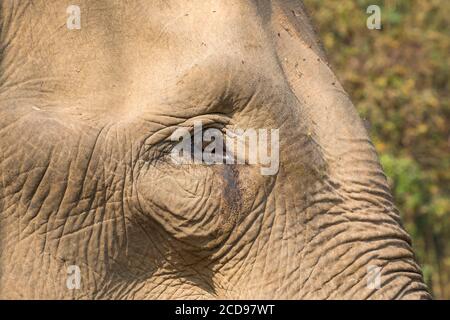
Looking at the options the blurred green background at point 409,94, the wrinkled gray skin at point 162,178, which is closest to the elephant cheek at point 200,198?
the wrinkled gray skin at point 162,178

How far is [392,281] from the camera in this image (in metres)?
2.18

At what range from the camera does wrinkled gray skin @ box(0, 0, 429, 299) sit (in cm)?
215

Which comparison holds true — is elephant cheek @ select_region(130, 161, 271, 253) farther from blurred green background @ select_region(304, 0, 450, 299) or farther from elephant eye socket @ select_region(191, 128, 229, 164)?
blurred green background @ select_region(304, 0, 450, 299)

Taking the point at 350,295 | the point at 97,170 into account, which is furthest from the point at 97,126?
the point at 350,295

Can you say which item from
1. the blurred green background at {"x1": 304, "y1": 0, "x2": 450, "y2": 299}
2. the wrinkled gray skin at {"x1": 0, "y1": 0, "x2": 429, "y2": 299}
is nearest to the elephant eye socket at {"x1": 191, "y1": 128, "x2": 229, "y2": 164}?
the wrinkled gray skin at {"x1": 0, "y1": 0, "x2": 429, "y2": 299}

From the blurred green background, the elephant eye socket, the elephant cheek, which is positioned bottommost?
the elephant cheek

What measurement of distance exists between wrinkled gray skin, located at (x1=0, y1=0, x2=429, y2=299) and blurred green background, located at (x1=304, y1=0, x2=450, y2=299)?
9.93ft

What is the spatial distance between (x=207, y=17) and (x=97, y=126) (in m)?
0.34

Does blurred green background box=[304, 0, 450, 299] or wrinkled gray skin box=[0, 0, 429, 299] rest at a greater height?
blurred green background box=[304, 0, 450, 299]

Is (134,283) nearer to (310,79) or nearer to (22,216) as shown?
(22,216)

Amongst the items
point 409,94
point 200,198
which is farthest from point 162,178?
point 409,94

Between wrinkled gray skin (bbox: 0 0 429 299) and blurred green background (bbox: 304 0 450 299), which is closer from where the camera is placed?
wrinkled gray skin (bbox: 0 0 429 299)

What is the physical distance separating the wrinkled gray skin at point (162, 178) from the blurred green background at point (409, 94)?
3027 mm

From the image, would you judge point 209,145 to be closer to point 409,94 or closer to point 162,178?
point 162,178
